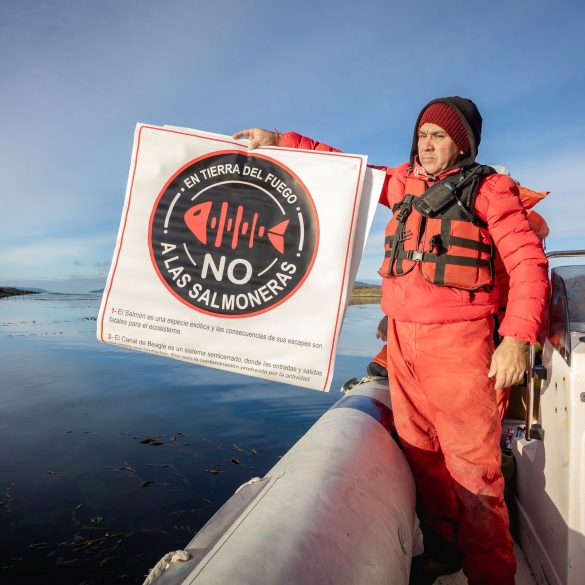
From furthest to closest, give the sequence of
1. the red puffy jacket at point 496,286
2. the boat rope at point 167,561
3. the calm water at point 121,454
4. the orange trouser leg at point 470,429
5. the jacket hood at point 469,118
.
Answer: the calm water at point 121,454, the jacket hood at point 469,118, the orange trouser leg at point 470,429, the red puffy jacket at point 496,286, the boat rope at point 167,561

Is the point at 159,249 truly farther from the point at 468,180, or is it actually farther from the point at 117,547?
the point at 117,547

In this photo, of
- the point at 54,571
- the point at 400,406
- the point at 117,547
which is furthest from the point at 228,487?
the point at 400,406

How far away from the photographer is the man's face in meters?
2.17

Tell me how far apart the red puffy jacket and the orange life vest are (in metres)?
0.05

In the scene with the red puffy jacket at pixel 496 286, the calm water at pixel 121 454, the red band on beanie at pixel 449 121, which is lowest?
the calm water at pixel 121 454

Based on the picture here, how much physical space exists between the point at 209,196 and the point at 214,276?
1.30 feet

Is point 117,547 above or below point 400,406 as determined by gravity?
below

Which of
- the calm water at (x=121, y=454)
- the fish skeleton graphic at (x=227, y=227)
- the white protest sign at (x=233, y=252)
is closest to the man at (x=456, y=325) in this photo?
the white protest sign at (x=233, y=252)

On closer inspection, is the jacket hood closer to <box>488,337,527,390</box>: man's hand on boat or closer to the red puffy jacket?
the red puffy jacket

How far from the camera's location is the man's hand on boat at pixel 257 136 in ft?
7.13

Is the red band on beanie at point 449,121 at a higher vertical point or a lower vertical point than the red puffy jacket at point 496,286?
higher

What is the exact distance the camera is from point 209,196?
85.4 inches

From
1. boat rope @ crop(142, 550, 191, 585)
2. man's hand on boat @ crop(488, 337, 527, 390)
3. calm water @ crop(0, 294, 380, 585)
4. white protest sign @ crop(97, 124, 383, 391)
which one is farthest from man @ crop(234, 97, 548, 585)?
calm water @ crop(0, 294, 380, 585)

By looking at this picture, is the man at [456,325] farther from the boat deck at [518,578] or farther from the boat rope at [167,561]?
the boat rope at [167,561]
